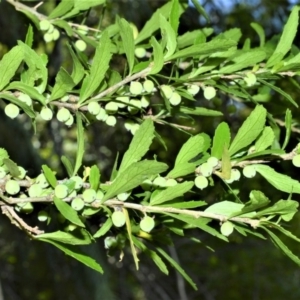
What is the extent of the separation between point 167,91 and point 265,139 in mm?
94

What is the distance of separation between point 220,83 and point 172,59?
0.24 ft

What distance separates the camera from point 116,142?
1.78 metres

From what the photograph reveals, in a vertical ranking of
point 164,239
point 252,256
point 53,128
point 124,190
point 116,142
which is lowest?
point 252,256

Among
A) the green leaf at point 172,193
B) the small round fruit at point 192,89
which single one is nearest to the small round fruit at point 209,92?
the small round fruit at point 192,89

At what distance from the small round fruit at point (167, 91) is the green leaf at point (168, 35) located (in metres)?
0.03

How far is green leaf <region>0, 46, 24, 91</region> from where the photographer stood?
381 mm

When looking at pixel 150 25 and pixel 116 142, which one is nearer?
pixel 150 25

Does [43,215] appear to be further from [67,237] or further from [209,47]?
[209,47]

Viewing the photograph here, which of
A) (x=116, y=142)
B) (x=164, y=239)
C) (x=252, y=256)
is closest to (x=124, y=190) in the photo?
(x=164, y=239)

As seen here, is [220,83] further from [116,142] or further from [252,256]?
[252,256]

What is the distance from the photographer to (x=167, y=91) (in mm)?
452

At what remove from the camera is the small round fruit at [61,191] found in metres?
0.39

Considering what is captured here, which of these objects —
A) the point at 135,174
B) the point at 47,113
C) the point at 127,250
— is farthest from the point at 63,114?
the point at 127,250

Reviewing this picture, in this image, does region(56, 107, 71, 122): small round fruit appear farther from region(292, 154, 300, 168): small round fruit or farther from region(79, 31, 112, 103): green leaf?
region(292, 154, 300, 168): small round fruit
